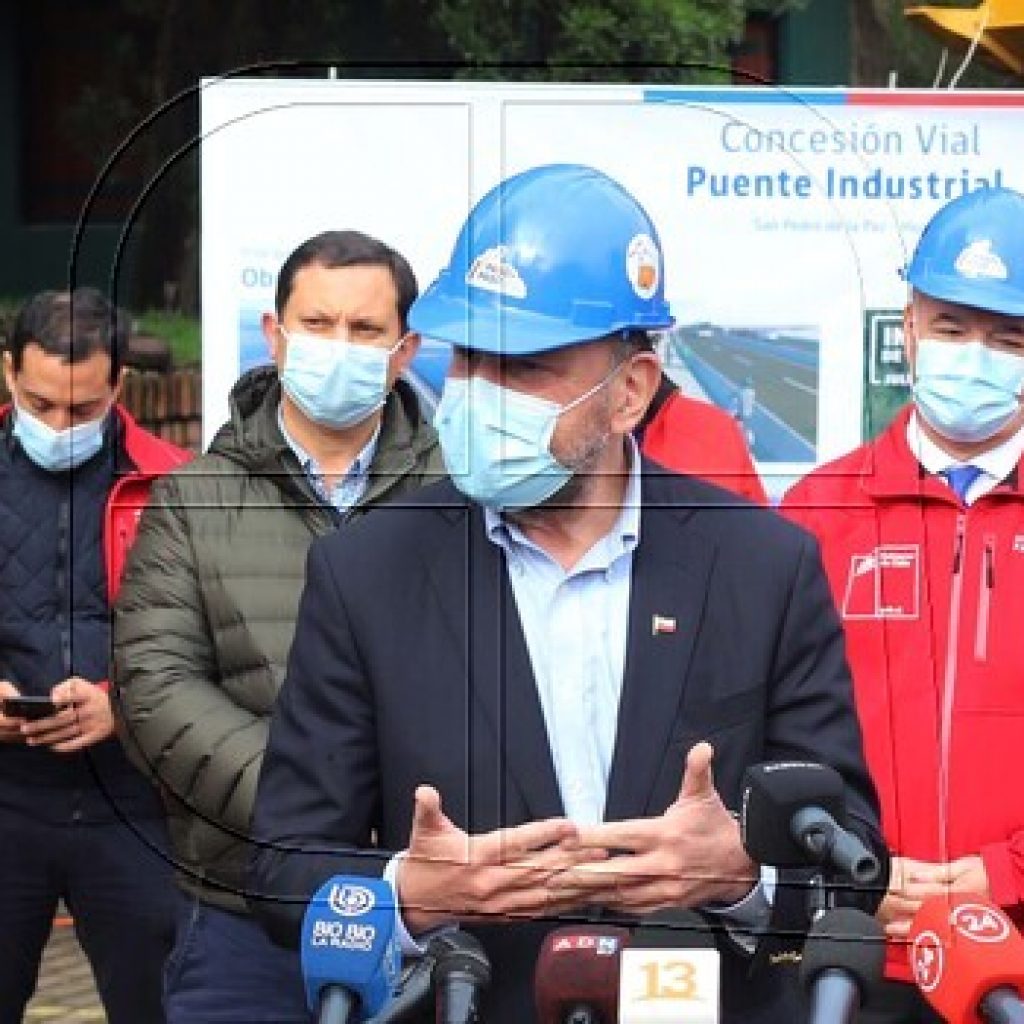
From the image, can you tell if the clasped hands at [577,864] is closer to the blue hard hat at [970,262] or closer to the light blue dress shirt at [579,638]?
the light blue dress shirt at [579,638]

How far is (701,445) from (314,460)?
1.51ft

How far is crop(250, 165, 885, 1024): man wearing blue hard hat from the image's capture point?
8.76 ft

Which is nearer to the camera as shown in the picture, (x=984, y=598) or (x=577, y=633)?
(x=577, y=633)

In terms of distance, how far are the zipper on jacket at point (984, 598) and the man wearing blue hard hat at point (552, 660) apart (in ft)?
1.03

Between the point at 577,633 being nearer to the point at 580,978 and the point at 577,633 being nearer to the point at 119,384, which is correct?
the point at 580,978

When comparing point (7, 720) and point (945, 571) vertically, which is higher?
point (945, 571)

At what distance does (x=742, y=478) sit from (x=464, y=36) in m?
5.28

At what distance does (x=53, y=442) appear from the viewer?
425cm

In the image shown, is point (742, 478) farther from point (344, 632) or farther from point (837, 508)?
point (344, 632)

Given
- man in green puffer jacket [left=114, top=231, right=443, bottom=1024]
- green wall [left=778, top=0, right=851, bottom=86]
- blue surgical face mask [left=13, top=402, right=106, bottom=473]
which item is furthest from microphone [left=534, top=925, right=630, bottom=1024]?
green wall [left=778, top=0, right=851, bottom=86]

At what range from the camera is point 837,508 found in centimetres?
301

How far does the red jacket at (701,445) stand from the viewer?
2.87m

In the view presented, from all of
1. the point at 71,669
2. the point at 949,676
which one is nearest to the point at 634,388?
the point at 949,676

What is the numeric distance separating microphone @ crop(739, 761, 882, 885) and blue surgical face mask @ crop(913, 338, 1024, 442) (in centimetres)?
59
